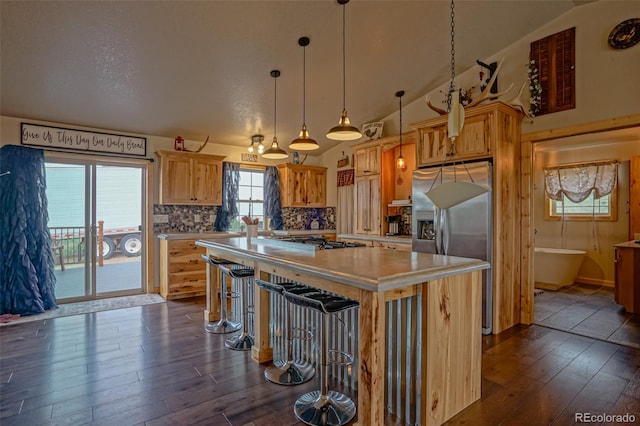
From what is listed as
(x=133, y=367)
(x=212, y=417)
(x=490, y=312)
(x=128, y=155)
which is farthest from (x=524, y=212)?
(x=128, y=155)

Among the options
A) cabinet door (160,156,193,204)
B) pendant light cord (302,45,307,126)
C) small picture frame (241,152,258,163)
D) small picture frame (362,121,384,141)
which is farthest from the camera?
small picture frame (241,152,258,163)

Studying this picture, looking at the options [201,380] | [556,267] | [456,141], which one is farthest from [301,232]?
[556,267]

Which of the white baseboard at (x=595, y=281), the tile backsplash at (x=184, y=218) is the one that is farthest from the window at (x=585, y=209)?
the tile backsplash at (x=184, y=218)

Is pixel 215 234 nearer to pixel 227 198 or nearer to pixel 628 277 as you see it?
pixel 227 198

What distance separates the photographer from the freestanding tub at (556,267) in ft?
18.3

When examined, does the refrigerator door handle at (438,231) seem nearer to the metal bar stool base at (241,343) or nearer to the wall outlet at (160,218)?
the metal bar stool base at (241,343)

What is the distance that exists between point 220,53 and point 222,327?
115 inches

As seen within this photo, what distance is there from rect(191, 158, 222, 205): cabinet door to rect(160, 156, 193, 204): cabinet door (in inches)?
3.5

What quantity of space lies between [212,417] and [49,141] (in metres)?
4.25

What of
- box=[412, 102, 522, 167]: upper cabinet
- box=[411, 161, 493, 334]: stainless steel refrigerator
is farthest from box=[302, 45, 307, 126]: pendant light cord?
box=[411, 161, 493, 334]: stainless steel refrigerator

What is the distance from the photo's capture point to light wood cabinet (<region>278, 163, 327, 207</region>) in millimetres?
6168

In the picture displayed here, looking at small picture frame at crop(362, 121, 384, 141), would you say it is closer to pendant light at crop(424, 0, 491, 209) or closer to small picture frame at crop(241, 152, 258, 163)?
small picture frame at crop(241, 152, 258, 163)

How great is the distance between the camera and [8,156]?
13.3 ft

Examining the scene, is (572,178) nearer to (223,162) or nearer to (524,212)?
(524,212)
